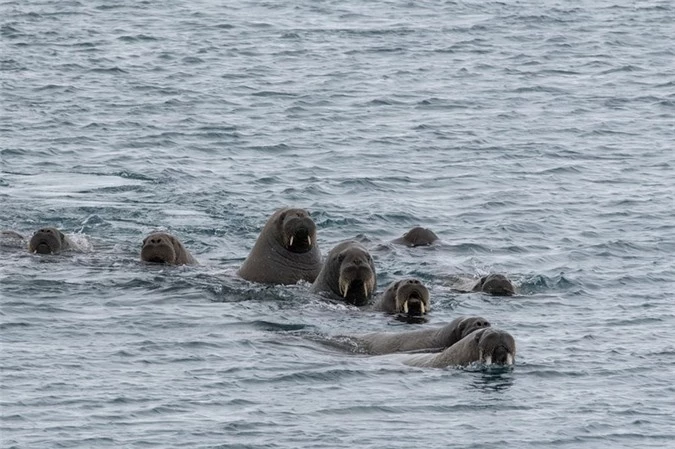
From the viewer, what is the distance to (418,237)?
23.7 meters

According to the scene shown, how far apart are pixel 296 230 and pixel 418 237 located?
3.40 meters

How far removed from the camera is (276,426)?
14852 millimetres

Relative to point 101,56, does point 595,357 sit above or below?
below

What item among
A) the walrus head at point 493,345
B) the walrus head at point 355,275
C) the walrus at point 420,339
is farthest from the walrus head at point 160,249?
the walrus head at point 493,345

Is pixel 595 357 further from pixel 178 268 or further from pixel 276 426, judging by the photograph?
pixel 178 268

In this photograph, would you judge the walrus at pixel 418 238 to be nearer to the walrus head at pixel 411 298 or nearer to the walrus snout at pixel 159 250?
the walrus snout at pixel 159 250

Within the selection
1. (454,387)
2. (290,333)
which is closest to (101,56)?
(290,333)

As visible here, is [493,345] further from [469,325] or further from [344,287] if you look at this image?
[344,287]

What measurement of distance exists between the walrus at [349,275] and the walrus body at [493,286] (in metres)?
1.49

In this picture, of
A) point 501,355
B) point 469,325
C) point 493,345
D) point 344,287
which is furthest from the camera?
point 344,287

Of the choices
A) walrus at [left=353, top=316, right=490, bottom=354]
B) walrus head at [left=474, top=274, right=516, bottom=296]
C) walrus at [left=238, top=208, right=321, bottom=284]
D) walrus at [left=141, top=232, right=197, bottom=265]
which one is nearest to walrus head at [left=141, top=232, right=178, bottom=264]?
walrus at [left=141, top=232, right=197, bottom=265]

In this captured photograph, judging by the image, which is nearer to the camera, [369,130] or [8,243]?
[8,243]

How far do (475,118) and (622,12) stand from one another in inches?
599

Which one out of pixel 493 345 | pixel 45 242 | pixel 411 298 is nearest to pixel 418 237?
pixel 411 298
